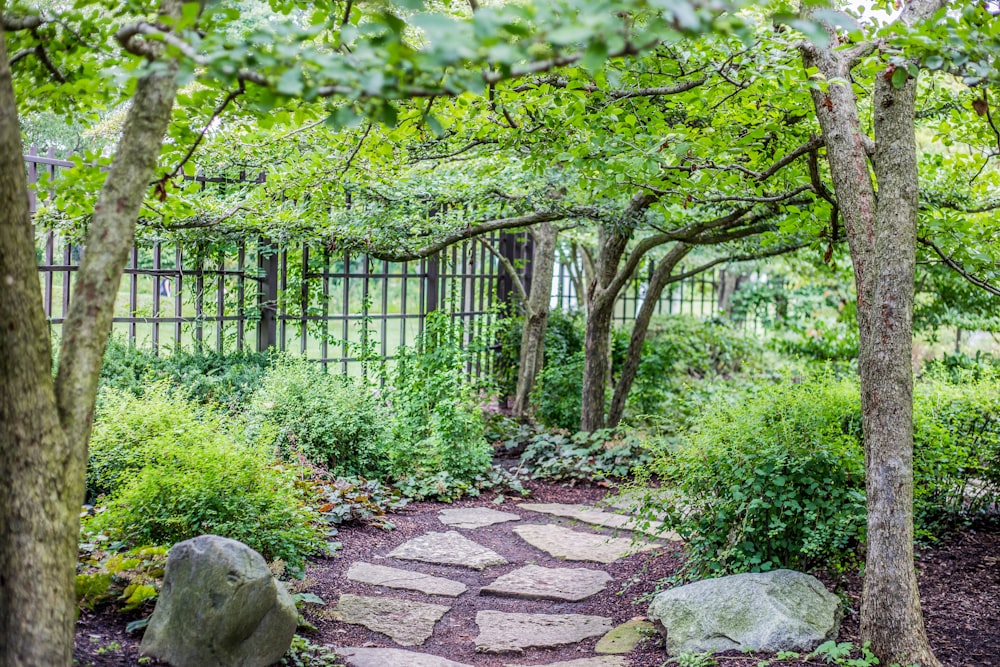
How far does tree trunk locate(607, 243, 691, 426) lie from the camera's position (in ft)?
25.2

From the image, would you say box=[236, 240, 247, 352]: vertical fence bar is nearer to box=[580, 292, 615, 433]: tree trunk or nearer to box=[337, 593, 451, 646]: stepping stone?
box=[580, 292, 615, 433]: tree trunk

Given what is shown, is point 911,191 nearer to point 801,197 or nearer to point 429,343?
point 801,197

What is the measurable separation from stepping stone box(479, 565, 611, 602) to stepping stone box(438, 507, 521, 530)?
0.98 meters

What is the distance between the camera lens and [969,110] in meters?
4.92

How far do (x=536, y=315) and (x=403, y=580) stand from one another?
5.52 metres

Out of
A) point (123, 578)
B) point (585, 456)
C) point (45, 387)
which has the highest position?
point (45, 387)

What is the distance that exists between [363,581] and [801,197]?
3757 millimetres

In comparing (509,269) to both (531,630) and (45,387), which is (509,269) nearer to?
(531,630)

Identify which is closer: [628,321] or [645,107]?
[645,107]

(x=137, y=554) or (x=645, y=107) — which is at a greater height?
(x=645, y=107)

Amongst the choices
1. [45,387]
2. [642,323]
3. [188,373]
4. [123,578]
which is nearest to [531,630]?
[123,578]

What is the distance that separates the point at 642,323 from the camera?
8.02 metres

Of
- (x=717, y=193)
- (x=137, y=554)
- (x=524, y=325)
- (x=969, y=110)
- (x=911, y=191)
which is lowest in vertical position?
(x=137, y=554)

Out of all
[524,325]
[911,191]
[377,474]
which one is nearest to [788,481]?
[911,191]
